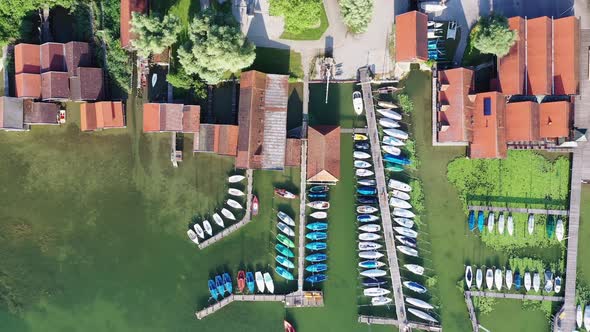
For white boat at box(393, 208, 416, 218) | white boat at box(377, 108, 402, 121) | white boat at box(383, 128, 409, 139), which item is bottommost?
white boat at box(393, 208, 416, 218)

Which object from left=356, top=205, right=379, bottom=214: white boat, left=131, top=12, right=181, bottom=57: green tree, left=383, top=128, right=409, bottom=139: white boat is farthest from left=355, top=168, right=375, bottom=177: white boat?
left=131, top=12, right=181, bottom=57: green tree

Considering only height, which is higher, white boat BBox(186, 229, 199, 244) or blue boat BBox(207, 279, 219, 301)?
white boat BBox(186, 229, 199, 244)

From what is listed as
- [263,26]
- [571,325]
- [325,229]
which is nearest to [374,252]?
[325,229]

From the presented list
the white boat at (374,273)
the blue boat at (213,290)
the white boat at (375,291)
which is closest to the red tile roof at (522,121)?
the white boat at (374,273)

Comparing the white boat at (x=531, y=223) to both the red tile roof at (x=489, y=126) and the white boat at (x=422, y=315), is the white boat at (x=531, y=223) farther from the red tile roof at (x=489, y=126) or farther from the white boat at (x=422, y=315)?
the white boat at (x=422, y=315)

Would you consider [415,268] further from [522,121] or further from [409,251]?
[522,121]

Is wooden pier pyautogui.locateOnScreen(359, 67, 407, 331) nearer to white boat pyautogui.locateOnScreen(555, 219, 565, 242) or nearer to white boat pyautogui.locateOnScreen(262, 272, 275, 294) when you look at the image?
white boat pyautogui.locateOnScreen(262, 272, 275, 294)
